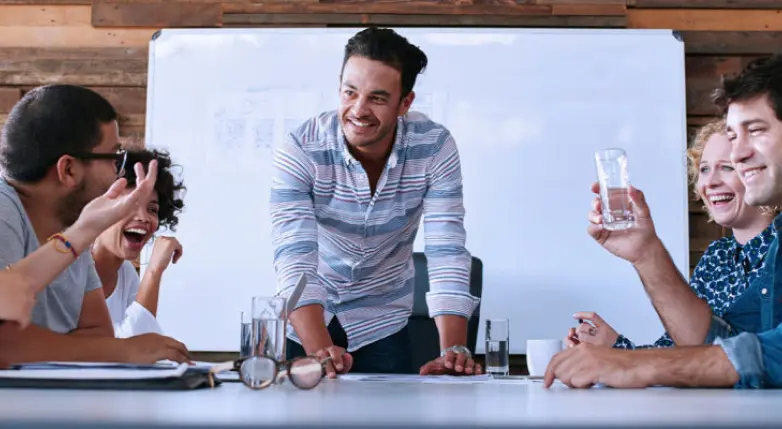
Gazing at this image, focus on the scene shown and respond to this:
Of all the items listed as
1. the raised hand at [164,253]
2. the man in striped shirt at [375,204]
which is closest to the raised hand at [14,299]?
the man in striped shirt at [375,204]

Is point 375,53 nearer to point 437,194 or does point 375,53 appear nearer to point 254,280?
point 437,194

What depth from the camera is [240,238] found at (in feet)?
11.6

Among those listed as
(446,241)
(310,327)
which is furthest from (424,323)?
(310,327)

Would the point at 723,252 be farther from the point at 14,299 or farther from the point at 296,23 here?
the point at 296,23

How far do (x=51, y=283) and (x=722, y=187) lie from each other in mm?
1644

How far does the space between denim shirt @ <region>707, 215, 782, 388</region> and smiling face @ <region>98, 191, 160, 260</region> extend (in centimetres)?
155

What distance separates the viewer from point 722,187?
2180 mm

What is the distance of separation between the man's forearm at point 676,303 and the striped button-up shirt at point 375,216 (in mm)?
480

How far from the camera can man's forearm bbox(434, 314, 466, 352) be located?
6.39 ft

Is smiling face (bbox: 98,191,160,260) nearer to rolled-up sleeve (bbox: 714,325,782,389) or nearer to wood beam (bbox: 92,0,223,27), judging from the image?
wood beam (bbox: 92,0,223,27)

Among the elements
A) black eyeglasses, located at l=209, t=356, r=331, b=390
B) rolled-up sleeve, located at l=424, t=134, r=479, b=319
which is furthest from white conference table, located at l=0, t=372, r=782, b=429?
rolled-up sleeve, located at l=424, t=134, r=479, b=319

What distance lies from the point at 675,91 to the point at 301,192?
2.13 metres

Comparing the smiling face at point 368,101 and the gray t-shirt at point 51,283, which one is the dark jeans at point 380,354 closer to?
the smiling face at point 368,101

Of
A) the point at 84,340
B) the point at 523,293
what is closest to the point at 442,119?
the point at 523,293
